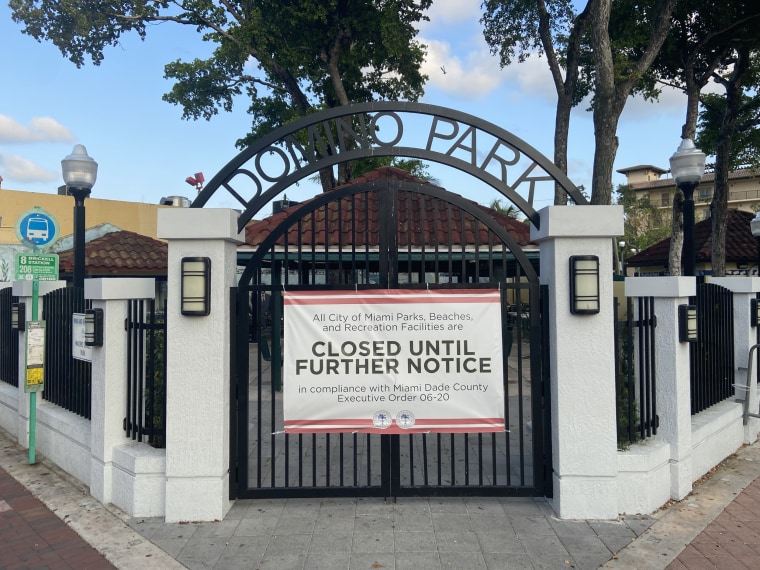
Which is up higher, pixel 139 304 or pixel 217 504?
pixel 139 304

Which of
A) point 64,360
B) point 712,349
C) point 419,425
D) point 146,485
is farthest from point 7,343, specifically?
point 712,349

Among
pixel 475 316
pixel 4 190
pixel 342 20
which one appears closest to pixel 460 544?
pixel 475 316

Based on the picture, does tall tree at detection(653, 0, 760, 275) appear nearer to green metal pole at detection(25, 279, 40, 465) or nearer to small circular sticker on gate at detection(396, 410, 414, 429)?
small circular sticker on gate at detection(396, 410, 414, 429)

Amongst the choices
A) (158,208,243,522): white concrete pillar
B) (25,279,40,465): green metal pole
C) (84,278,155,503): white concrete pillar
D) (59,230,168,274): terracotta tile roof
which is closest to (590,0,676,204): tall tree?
(158,208,243,522): white concrete pillar

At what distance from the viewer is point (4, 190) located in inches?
779

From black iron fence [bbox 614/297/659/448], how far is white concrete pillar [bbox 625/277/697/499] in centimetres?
6

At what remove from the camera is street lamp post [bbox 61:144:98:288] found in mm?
6488

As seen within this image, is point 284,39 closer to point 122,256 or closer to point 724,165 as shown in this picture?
point 122,256

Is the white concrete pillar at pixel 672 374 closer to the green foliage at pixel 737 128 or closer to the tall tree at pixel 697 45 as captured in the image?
the tall tree at pixel 697 45

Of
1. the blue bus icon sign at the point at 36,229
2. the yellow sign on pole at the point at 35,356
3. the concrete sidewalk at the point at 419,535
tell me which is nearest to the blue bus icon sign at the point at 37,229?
the blue bus icon sign at the point at 36,229

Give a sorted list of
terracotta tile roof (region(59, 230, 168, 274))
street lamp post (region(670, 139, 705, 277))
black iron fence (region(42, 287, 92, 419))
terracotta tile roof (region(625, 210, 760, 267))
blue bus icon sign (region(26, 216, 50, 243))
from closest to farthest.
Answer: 1. black iron fence (region(42, 287, 92, 419))
2. blue bus icon sign (region(26, 216, 50, 243))
3. street lamp post (region(670, 139, 705, 277))
4. terracotta tile roof (region(59, 230, 168, 274))
5. terracotta tile roof (region(625, 210, 760, 267))

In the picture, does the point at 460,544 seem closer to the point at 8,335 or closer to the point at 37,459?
the point at 37,459

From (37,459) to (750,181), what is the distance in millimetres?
73679

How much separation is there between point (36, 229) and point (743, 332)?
8981mm
